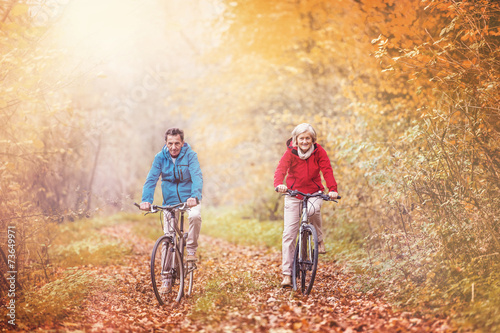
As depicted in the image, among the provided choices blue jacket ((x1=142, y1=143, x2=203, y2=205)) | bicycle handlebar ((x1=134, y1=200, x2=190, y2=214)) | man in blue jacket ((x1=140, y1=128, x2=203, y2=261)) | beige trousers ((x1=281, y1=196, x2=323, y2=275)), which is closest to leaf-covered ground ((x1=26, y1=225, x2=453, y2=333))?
beige trousers ((x1=281, y1=196, x2=323, y2=275))

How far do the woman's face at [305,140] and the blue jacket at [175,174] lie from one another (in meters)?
1.41

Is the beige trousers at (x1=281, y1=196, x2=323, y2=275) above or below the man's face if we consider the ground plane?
below

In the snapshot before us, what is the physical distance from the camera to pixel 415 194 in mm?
6289

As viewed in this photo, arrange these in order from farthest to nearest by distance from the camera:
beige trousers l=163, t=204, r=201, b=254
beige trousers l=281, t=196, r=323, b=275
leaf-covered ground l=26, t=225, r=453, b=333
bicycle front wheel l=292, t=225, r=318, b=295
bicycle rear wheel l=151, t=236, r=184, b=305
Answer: beige trousers l=281, t=196, r=323, b=275, beige trousers l=163, t=204, r=201, b=254, bicycle rear wheel l=151, t=236, r=184, b=305, bicycle front wheel l=292, t=225, r=318, b=295, leaf-covered ground l=26, t=225, r=453, b=333

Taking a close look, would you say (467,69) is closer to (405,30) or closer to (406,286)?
(405,30)

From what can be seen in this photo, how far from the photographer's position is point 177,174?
6016 millimetres

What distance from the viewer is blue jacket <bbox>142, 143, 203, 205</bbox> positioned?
19.7 feet

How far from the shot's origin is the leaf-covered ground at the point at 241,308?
4535 millimetres

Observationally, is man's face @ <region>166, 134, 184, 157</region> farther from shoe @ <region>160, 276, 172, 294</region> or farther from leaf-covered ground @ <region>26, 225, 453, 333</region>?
leaf-covered ground @ <region>26, 225, 453, 333</region>

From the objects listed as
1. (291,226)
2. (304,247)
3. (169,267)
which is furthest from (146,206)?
(304,247)

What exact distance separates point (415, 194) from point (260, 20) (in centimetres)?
673

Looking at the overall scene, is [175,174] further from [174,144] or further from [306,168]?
[306,168]

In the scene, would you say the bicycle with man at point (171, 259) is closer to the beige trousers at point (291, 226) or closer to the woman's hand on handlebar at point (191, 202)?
the woman's hand on handlebar at point (191, 202)

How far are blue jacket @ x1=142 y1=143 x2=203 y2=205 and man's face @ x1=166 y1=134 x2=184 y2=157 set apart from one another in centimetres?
7
